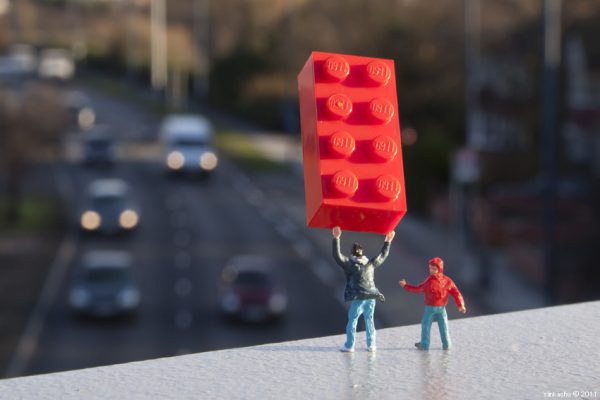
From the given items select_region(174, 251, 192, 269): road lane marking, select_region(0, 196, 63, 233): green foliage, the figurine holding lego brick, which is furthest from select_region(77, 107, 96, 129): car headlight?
the figurine holding lego brick

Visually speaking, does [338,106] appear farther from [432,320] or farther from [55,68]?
[55,68]

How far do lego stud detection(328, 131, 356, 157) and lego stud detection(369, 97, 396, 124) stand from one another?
0.27 m

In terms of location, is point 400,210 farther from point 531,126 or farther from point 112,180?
point 112,180

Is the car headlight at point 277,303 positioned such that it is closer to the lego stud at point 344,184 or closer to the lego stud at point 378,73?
the lego stud at point 378,73

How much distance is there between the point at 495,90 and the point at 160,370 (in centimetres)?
5254

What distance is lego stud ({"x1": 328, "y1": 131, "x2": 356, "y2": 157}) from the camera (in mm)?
6426

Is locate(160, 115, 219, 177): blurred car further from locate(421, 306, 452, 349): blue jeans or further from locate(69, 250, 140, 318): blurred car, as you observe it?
locate(421, 306, 452, 349): blue jeans

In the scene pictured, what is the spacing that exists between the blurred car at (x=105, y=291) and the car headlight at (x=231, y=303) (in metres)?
2.91

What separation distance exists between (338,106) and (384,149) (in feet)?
1.22

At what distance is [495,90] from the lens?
189ft

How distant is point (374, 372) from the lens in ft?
21.4

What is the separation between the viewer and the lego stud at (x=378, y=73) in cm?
679

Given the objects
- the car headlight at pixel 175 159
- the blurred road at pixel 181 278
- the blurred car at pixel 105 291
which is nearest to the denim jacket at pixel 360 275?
the blurred road at pixel 181 278

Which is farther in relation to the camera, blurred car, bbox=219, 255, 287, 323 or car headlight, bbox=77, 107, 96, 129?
car headlight, bbox=77, 107, 96, 129
